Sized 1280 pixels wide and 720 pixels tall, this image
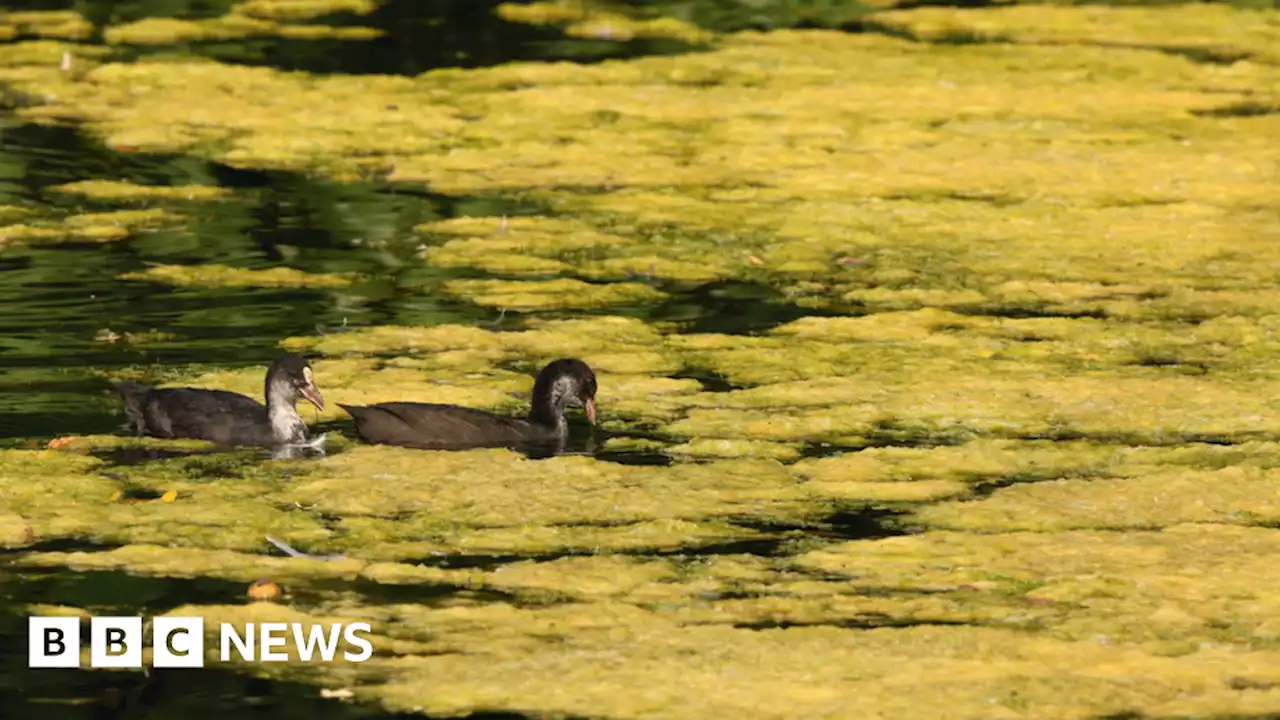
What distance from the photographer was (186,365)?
28.2 ft

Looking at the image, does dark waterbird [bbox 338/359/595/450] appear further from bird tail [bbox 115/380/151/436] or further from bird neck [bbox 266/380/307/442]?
bird tail [bbox 115/380/151/436]

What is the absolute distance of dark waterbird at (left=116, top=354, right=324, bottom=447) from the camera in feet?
25.1

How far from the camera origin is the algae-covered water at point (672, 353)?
609 cm

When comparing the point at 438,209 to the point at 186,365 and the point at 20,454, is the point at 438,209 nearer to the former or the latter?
the point at 186,365

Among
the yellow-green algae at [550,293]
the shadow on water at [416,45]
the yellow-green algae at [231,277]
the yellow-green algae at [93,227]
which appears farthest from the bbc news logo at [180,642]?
the shadow on water at [416,45]

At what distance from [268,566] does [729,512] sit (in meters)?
1.31

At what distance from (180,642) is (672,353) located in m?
3.20

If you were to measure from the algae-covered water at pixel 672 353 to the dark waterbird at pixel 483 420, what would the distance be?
0.19 feet

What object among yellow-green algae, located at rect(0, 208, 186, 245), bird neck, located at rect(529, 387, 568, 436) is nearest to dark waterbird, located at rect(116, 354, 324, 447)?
bird neck, located at rect(529, 387, 568, 436)

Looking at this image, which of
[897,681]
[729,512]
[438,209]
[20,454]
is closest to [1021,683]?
[897,681]

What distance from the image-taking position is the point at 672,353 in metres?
8.94

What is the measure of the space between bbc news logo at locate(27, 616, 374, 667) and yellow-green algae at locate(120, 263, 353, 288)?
12.3ft

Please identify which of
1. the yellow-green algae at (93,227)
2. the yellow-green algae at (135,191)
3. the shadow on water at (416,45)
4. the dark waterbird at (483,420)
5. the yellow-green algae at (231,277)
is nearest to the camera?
the dark waterbird at (483,420)

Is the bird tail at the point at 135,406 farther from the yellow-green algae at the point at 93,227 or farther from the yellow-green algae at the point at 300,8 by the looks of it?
the yellow-green algae at the point at 300,8
